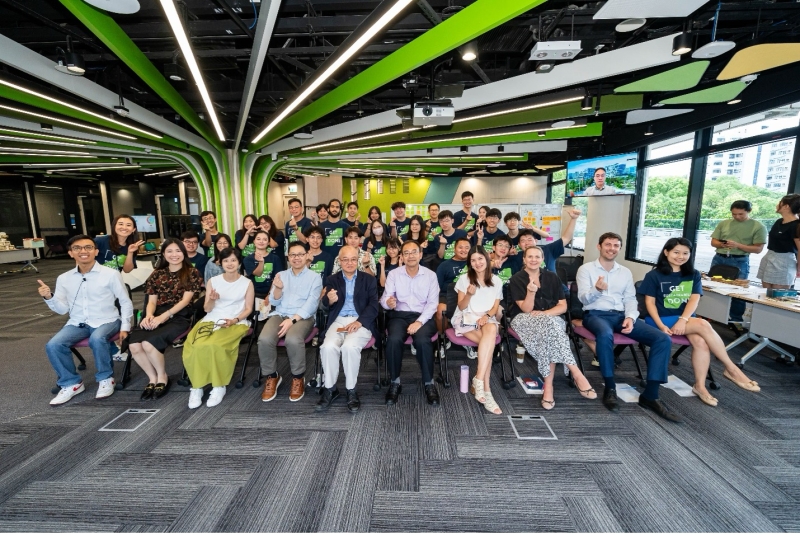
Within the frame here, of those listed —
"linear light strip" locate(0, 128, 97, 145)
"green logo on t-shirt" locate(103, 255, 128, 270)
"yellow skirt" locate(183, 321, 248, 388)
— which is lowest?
"yellow skirt" locate(183, 321, 248, 388)

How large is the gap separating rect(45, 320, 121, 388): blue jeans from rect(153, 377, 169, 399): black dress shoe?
0.45 meters

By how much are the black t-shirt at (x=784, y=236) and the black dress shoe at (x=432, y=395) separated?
14.1ft

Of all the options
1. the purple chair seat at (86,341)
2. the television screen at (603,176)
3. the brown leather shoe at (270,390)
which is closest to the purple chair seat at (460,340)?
the brown leather shoe at (270,390)

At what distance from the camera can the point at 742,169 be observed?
4.87 meters

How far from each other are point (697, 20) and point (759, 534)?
3.98 metres

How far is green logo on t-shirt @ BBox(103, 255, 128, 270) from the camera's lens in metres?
3.93

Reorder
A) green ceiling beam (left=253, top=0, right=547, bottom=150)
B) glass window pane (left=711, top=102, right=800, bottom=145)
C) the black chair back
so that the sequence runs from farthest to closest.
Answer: the black chair back, glass window pane (left=711, top=102, right=800, bottom=145), green ceiling beam (left=253, top=0, right=547, bottom=150)

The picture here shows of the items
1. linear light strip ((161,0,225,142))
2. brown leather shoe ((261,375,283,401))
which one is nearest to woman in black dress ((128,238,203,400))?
brown leather shoe ((261,375,283,401))

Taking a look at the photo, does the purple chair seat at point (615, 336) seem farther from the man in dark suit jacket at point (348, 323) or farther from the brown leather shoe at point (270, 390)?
the brown leather shoe at point (270, 390)

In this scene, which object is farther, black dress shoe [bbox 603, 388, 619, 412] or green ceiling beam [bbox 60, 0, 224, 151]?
black dress shoe [bbox 603, 388, 619, 412]

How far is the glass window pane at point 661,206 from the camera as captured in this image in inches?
230

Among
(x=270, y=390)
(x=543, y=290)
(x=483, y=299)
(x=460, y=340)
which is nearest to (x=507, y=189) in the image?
(x=543, y=290)

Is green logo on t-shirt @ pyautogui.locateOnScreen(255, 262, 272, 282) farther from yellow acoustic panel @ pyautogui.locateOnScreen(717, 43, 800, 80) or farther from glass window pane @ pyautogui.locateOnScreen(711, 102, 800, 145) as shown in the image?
glass window pane @ pyautogui.locateOnScreen(711, 102, 800, 145)

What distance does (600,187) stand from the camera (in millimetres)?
7199
